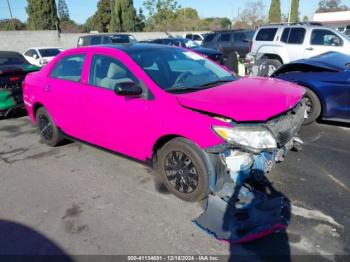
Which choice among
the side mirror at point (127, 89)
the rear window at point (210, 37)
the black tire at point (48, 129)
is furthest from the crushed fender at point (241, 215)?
the rear window at point (210, 37)

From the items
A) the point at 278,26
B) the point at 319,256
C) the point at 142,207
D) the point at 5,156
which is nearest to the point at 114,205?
the point at 142,207

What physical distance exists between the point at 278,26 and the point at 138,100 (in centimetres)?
922

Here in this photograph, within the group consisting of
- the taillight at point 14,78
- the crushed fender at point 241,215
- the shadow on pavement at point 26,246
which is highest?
the taillight at point 14,78

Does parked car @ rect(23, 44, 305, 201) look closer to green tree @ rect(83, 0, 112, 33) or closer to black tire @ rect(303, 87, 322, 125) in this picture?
black tire @ rect(303, 87, 322, 125)

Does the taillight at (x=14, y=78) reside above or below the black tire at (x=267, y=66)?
above

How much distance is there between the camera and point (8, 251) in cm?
288

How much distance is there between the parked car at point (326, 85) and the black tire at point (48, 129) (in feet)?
14.0

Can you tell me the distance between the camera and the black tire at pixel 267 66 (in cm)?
944

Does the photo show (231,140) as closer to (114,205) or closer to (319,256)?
(319,256)

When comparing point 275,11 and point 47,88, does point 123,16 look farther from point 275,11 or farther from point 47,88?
point 47,88

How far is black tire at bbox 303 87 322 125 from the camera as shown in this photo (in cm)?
562

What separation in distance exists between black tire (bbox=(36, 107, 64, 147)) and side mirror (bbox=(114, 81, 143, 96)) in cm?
203

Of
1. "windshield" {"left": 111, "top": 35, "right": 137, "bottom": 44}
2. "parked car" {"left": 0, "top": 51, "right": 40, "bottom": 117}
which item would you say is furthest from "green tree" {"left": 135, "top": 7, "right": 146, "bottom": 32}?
"parked car" {"left": 0, "top": 51, "right": 40, "bottom": 117}

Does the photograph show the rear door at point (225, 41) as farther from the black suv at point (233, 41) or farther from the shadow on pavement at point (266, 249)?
the shadow on pavement at point (266, 249)
